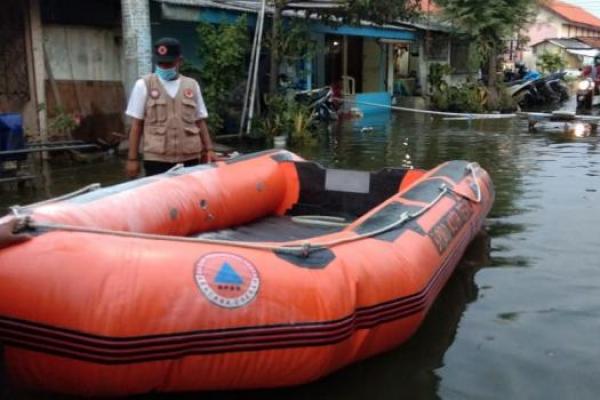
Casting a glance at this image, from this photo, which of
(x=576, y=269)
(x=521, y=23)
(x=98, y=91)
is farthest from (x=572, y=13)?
(x=576, y=269)

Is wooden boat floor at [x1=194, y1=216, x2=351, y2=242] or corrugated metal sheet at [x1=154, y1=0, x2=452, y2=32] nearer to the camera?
wooden boat floor at [x1=194, y1=216, x2=351, y2=242]

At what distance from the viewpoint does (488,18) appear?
63.0ft

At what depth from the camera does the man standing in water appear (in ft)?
15.8

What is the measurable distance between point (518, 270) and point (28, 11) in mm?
7382

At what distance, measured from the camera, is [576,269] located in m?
5.05

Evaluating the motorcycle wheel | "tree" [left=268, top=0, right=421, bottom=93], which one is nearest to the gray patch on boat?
"tree" [left=268, top=0, right=421, bottom=93]

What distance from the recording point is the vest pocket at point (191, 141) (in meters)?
5.08

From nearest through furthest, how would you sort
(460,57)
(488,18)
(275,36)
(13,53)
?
(13,53) → (275,36) → (488,18) → (460,57)

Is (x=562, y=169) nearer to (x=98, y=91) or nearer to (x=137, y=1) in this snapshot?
(x=137, y=1)

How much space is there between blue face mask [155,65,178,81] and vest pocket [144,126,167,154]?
1.12 ft

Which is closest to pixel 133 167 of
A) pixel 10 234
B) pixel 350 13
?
pixel 10 234

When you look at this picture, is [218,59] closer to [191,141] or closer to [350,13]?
[350,13]

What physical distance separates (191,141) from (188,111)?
0.25 m

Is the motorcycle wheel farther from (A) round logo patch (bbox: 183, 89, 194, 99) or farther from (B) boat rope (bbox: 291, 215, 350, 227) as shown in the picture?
(A) round logo patch (bbox: 183, 89, 194, 99)
